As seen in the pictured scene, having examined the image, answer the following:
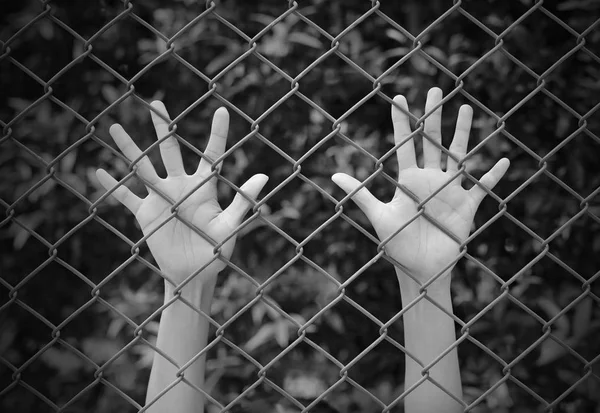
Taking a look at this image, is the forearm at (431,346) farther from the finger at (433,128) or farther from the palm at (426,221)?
the finger at (433,128)

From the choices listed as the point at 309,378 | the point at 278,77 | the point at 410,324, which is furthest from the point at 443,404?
the point at 278,77

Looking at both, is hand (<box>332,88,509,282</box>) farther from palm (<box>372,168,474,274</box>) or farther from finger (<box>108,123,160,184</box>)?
finger (<box>108,123,160,184</box>)

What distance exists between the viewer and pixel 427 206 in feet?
4.67

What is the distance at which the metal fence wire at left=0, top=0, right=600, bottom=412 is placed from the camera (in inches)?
88.2

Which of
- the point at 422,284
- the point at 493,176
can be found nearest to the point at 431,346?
the point at 422,284

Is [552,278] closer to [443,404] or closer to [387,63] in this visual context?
[387,63]

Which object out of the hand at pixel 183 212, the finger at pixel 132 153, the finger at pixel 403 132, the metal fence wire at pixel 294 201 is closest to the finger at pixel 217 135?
the hand at pixel 183 212

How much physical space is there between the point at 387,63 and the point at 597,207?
92 cm

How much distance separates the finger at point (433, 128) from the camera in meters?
1.38

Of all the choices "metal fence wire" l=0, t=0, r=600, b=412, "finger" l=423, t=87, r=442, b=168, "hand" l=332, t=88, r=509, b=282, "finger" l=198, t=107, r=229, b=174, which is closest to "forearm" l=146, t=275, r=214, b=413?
"finger" l=198, t=107, r=229, b=174

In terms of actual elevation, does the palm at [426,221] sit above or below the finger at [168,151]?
below

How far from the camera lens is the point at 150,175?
1300 mm

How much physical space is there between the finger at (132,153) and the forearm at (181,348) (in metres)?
0.23

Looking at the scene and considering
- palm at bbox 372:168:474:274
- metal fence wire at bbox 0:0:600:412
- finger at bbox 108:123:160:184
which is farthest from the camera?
metal fence wire at bbox 0:0:600:412
